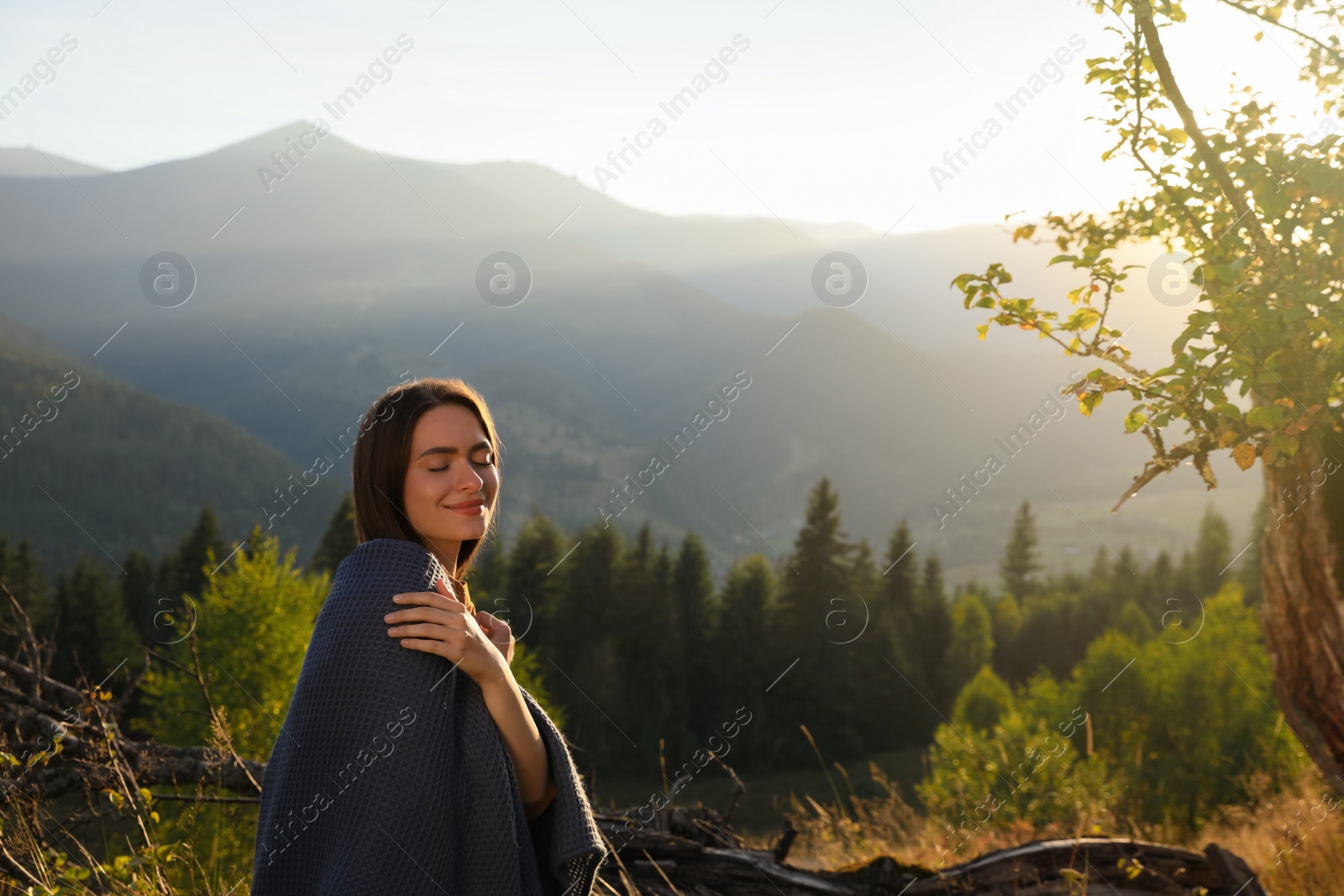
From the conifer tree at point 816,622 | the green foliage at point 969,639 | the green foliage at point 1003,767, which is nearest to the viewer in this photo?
the green foliage at point 1003,767

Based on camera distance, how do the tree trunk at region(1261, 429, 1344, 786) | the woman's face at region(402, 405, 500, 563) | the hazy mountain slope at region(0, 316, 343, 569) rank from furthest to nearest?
the hazy mountain slope at region(0, 316, 343, 569), the tree trunk at region(1261, 429, 1344, 786), the woman's face at region(402, 405, 500, 563)

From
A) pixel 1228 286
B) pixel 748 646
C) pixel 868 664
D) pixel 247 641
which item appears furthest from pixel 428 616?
pixel 868 664

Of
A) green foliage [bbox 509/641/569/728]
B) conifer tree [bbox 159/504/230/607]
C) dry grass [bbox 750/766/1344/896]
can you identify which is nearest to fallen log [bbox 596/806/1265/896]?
dry grass [bbox 750/766/1344/896]

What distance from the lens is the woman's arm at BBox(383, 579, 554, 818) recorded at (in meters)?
2.22

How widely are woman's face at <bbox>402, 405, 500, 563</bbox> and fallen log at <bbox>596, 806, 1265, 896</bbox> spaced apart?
7.69ft

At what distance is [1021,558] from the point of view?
108m

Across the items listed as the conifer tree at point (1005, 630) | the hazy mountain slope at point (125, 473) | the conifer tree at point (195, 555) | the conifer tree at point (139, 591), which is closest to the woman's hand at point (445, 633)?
the conifer tree at point (195, 555)

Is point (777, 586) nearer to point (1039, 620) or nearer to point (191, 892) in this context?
point (1039, 620)

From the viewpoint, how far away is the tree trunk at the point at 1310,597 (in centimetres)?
448

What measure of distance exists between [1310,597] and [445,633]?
4480mm

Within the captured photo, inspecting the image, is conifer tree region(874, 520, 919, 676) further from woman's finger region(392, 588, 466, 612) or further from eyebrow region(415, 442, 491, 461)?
woman's finger region(392, 588, 466, 612)

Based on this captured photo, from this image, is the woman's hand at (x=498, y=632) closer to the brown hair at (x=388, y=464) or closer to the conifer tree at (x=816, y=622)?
the brown hair at (x=388, y=464)

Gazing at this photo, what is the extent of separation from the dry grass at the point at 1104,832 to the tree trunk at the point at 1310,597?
811 millimetres

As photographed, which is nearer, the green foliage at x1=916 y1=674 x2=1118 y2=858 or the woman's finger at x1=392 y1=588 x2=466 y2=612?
the woman's finger at x1=392 y1=588 x2=466 y2=612
